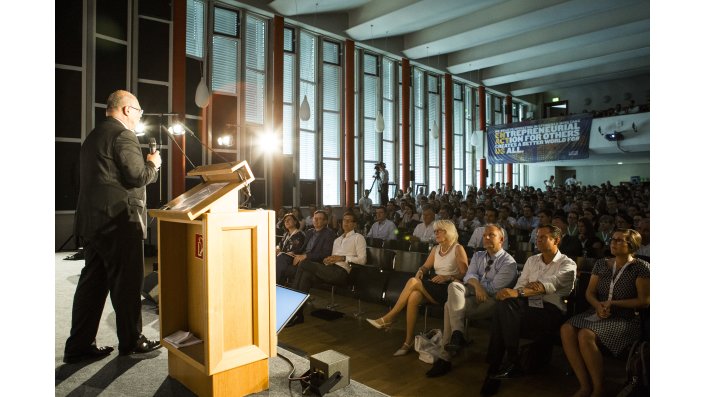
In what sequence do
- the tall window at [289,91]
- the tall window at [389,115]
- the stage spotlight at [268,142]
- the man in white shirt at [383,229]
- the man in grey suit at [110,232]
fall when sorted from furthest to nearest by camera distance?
1. the tall window at [389,115]
2. the tall window at [289,91]
3. the stage spotlight at [268,142]
4. the man in white shirt at [383,229]
5. the man in grey suit at [110,232]

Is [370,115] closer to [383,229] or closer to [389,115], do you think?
[389,115]

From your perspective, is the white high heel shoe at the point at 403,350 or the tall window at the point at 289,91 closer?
the white high heel shoe at the point at 403,350

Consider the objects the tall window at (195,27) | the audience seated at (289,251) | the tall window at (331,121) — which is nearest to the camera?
the audience seated at (289,251)

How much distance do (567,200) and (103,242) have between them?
9872mm

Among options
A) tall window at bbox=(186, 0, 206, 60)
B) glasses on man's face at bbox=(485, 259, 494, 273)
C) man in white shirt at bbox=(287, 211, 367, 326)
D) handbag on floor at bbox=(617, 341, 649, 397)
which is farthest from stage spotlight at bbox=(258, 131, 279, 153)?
handbag on floor at bbox=(617, 341, 649, 397)

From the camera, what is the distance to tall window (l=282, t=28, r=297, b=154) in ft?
34.3

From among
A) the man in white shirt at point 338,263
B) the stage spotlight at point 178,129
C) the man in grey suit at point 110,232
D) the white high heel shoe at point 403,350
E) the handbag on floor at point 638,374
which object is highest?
the stage spotlight at point 178,129

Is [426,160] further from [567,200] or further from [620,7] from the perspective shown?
[620,7]

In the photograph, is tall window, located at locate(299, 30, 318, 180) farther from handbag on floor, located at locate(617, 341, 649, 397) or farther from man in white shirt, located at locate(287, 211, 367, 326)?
handbag on floor, located at locate(617, 341, 649, 397)

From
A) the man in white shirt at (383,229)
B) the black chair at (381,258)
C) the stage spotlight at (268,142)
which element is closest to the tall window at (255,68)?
the stage spotlight at (268,142)

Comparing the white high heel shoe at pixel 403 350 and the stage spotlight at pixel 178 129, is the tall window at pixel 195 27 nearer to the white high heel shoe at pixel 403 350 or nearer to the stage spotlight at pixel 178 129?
the stage spotlight at pixel 178 129

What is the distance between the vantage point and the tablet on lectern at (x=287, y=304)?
2215 millimetres

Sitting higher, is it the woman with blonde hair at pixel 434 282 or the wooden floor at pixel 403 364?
the woman with blonde hair at pixel 434 282

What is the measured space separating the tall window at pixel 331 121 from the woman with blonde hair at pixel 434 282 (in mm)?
7688
